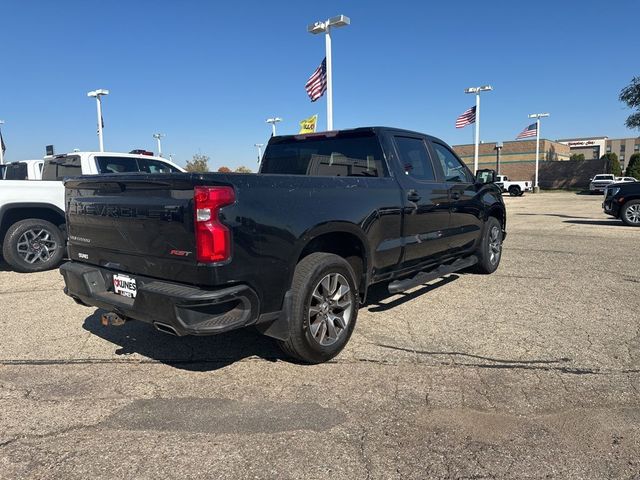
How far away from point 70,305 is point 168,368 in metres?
2.55

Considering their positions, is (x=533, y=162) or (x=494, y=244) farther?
(x=533, y=162)

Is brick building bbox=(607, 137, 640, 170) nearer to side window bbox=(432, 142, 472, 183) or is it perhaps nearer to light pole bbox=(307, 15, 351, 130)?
light pole bbox=(307, 15, 351, 130)

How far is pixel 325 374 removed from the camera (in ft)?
12.1

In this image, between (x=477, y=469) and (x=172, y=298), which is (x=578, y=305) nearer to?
(x=477, y=469)

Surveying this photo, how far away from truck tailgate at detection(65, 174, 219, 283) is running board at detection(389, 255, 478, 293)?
2.16 metres

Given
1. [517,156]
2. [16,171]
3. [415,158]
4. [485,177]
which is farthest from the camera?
[517,156]

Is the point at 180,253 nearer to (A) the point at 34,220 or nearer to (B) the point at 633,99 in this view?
(A) the point at 34,220

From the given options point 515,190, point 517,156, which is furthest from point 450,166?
point 517,156

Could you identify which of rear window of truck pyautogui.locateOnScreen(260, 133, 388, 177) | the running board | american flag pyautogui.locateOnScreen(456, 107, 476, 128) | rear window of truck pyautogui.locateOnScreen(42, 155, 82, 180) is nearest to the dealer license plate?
rear window of truck pyautogui.locateOnScreen(260, 133, 388, 177)

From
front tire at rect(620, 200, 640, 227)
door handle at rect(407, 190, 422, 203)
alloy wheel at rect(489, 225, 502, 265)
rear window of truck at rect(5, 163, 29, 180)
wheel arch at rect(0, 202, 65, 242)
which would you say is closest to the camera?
door handle at rect(407, 190, 422, 203)

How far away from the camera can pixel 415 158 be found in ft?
17.2

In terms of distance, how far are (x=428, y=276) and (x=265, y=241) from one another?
242 centimetres

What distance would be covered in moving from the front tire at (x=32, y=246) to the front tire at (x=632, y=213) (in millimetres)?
13862

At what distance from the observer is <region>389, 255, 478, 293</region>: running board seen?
4.59 meters
